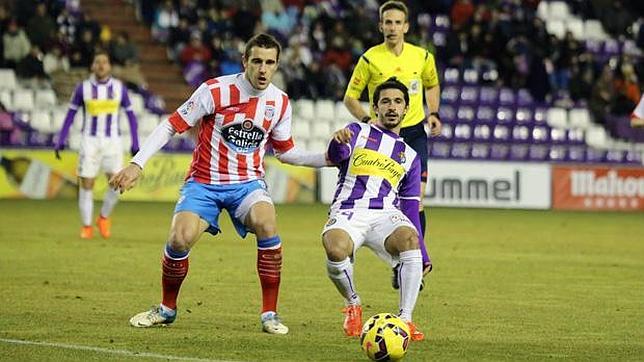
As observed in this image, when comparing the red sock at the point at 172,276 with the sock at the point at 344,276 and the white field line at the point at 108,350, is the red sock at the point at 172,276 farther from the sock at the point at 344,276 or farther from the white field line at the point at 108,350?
the white field line at the point at 108,350

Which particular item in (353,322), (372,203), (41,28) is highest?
(41,28)

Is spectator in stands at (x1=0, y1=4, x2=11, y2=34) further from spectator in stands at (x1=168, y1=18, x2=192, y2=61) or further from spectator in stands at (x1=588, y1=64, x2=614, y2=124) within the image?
spectator in stands at (x1=588, y1=64, x2=614, y2=124)

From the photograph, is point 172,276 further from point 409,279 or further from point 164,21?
point 164,21

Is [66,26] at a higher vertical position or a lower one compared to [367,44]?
higher

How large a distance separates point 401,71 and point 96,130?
22.0ft

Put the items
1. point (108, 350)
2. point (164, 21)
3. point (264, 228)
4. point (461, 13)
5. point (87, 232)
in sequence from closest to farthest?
1. point (108, 350)
2. point (264, 228)
3. point (87, 232)
4. point (164, 21)
5. point (461, 13)

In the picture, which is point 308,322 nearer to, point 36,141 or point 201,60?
point 36,141

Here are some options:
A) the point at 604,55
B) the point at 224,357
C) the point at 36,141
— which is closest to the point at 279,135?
the point at 224,357

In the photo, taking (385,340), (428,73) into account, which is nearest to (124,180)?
(385,340)

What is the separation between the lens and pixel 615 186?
2648cm

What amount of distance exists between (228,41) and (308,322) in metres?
18.5

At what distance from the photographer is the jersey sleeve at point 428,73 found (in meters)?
12.4

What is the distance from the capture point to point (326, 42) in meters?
29.0

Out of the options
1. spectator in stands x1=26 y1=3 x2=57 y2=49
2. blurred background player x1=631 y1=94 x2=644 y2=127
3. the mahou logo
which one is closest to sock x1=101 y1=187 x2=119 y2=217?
A: blurred background player x1=631 y1=94 x2=644 y2=127
